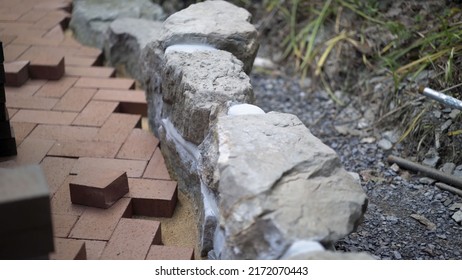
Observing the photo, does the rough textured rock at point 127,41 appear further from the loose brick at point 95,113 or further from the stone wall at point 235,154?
the stone wall at point 235,154

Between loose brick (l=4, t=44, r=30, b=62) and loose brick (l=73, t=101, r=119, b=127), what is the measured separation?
2.59 ft

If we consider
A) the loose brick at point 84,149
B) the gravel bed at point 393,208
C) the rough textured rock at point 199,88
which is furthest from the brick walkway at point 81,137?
the gravel bed at point 393,208

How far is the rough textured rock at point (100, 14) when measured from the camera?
4.46 m

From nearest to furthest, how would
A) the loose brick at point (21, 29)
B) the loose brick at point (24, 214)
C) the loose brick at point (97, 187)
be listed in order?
the loose brick at point (24, 214)
the loose brick at point (97, 187)
the loose brick at point (21, 29)

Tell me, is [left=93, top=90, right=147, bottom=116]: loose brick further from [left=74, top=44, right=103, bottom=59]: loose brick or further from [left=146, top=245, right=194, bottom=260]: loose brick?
[left=146, top=245, right=194, bottom=260]: loose brick

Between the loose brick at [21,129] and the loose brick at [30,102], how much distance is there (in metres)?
0.20

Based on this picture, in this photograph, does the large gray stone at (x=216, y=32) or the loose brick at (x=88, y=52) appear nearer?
the large gray stone at (x=216, y=32)

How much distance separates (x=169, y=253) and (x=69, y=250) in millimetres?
395

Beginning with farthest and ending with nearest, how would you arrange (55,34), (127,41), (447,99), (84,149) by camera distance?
(55,34)
(127,41)
(84,149)
(447,99)

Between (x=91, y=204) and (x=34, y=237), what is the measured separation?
0.83 m

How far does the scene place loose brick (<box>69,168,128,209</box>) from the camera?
8.40 ft

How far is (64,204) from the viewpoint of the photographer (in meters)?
2.63

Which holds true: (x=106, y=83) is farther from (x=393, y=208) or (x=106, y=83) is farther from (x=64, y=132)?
(x=393, y=208)

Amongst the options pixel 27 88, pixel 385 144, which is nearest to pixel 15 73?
pixel 27 88
